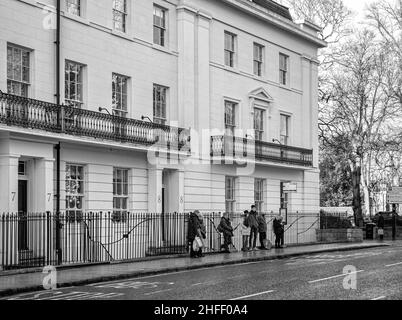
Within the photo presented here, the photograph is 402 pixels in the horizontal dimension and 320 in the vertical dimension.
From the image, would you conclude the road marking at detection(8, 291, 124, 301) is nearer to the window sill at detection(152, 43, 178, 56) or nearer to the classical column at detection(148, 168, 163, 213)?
the classical column at detection(148, 168, 163, 213)

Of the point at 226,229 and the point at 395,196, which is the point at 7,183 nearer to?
the point at 226,229

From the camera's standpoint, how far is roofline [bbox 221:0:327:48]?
3441 centimetres

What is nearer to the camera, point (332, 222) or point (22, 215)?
point (22, 215)

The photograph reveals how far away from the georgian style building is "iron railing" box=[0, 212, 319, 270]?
803 millimetres

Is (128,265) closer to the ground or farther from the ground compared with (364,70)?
closer to the ground

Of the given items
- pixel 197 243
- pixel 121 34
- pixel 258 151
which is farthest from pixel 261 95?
pixel 197 243

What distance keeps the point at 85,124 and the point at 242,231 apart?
8.57 metres

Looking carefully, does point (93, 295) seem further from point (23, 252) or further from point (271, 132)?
point (271, 132)

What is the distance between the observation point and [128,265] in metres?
23.1

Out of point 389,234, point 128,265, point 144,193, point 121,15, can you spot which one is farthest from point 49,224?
point 389,234

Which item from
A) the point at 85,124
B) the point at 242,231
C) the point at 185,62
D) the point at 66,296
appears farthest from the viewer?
the point at 185,62

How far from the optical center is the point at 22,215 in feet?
71.2

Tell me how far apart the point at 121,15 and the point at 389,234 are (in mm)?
26973

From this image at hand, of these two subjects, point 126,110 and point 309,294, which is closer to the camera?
point 309,294
